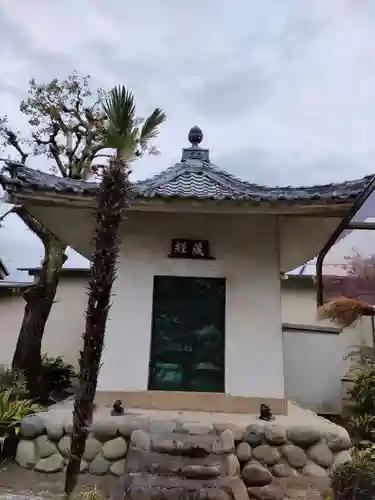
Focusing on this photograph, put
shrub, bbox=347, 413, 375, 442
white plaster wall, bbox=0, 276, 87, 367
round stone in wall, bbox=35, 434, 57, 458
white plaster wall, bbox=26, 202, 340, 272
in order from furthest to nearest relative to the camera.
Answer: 1. white plaster wall, bbox=0, 276, 87, 367
2. shrub, bbox=347, 413, 375, 442
3. white plaster wall, bbox=26, 202, 340, 272
4. round stone in wall, bbox=35, 434, 57, 458

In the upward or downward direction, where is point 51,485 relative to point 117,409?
downward

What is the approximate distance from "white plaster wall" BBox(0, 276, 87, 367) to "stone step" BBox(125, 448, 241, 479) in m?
7.27

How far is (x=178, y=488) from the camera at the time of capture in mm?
3793

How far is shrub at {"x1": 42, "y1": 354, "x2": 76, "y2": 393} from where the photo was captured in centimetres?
1010

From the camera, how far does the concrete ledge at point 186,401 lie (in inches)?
225

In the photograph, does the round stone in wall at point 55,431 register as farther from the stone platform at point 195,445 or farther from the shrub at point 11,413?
the shrub at point 11,413

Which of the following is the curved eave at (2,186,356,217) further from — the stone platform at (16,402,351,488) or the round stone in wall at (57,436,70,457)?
the round stone in wall at (57,436,70,457)

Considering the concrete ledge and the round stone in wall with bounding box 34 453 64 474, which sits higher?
the concrete ledge

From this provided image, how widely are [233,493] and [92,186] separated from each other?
12.6 feet

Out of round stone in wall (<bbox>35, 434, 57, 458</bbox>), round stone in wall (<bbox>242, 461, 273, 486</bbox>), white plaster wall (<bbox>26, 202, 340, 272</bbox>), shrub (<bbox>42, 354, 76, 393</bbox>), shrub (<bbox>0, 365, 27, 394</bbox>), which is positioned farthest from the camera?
shrub (<bbox>42, 354, 76, 393</bbox>)

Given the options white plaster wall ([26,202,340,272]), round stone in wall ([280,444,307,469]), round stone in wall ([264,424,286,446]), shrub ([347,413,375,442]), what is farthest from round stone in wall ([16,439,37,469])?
shrub ([347,413,375,442])

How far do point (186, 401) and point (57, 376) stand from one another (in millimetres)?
5531

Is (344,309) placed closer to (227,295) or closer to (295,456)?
(227,295)

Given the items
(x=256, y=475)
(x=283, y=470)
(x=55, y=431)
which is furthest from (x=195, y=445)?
(x=55, y=431)
